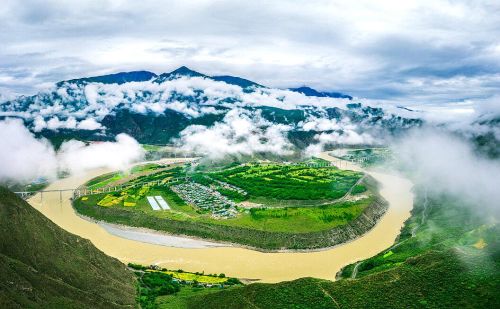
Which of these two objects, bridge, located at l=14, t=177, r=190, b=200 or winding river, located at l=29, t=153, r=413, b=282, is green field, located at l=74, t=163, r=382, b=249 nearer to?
bridge, located at l=14, t=177, r=190, b=200

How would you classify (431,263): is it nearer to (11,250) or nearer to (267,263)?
(267,263)

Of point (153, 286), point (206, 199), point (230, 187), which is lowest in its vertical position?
point (153, 286)

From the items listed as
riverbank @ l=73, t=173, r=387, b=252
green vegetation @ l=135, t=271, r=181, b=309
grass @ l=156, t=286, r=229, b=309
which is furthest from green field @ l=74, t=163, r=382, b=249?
grass @ l=156, t=286, r=229, b=309

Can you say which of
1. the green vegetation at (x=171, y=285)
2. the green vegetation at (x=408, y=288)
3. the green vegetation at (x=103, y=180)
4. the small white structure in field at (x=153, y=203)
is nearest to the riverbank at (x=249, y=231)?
the small white structure in field at (x=153, y=203)

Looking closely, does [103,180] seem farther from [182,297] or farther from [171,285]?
[182,297]

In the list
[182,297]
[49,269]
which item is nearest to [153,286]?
[182,297]

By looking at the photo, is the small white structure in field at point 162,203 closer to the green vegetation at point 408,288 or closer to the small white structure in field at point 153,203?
the small white structure in field at point 153,203
